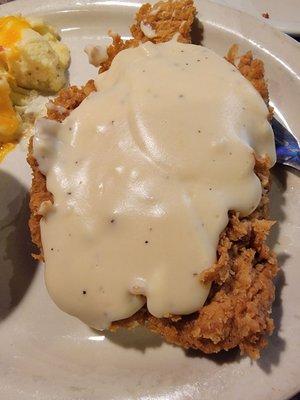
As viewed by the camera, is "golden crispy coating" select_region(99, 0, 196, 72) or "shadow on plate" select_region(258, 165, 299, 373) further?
"golden crispy coating" select_region(99, 0, 196, 72)

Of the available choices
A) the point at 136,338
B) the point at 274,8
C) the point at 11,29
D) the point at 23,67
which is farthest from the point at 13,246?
the point at 274,8

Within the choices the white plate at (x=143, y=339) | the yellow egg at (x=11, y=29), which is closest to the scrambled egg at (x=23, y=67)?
the yellow egg at (x=11, y=29)

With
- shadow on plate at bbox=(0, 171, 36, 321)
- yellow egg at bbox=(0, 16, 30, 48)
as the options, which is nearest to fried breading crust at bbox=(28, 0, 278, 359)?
shadow on plate at bbox=(0, 171, 36, 321)

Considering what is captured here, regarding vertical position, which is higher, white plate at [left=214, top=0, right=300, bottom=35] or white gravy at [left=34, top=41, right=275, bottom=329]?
white plate at [left=214, top=0, right=300, bottom=35]

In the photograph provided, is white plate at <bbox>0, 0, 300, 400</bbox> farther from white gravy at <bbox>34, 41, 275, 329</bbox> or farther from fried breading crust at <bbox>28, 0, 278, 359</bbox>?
white gravy at <bbox>34, 41, 275, 329</bbox>

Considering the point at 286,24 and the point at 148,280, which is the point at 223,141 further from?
the point at 286,24

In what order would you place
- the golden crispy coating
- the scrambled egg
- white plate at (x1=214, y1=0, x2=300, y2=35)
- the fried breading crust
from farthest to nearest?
white plate at (x1=214, y1=0, x2=300, y2=35)
the scrambled egg
the golden crispy coating
the fried breading crust

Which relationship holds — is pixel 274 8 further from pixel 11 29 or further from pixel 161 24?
pixel 11 29
